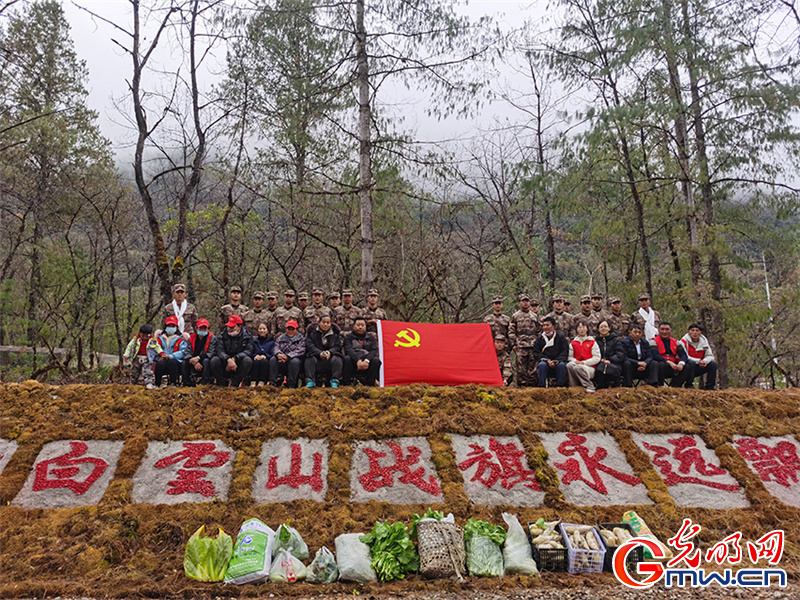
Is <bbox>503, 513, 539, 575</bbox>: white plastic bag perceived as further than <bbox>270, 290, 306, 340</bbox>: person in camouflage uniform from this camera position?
No

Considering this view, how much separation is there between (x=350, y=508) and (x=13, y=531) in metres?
3.07

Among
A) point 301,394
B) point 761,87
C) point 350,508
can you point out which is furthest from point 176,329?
point 761,87

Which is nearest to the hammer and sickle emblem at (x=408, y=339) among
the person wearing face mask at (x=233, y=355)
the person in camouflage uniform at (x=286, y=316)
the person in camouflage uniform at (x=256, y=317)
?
the person in camouflage uniform at (x=286, y=316)

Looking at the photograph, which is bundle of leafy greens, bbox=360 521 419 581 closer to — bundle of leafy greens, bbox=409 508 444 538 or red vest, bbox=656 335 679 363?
bundle of leafy greens, bbox=409 508 444 538

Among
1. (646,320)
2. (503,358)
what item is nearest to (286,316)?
(503,358)

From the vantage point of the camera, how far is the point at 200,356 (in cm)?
777

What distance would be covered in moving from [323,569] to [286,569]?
307 millimetres

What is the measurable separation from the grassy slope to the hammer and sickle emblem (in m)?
0.99

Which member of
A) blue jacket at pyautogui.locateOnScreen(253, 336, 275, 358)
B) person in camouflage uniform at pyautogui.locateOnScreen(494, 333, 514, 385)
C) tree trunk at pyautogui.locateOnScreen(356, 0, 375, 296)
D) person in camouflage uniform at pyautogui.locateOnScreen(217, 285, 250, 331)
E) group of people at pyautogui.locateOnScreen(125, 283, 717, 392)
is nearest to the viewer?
group of people at pyautogui.locateOnScreen(125, 283, 717, 392)

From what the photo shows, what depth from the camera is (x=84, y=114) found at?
53.5 ft

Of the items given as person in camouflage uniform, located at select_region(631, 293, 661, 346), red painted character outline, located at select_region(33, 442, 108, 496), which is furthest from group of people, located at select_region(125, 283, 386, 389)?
person in camouflage uniform, located at select_region(631, 293, 661, 346)

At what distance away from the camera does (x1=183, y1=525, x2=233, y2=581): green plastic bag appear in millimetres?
4369

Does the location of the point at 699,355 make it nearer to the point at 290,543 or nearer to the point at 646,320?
the point at 646,320

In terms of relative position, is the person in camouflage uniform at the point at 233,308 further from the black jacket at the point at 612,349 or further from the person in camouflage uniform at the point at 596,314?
the person in camouflage uniform at the point at 596,314
